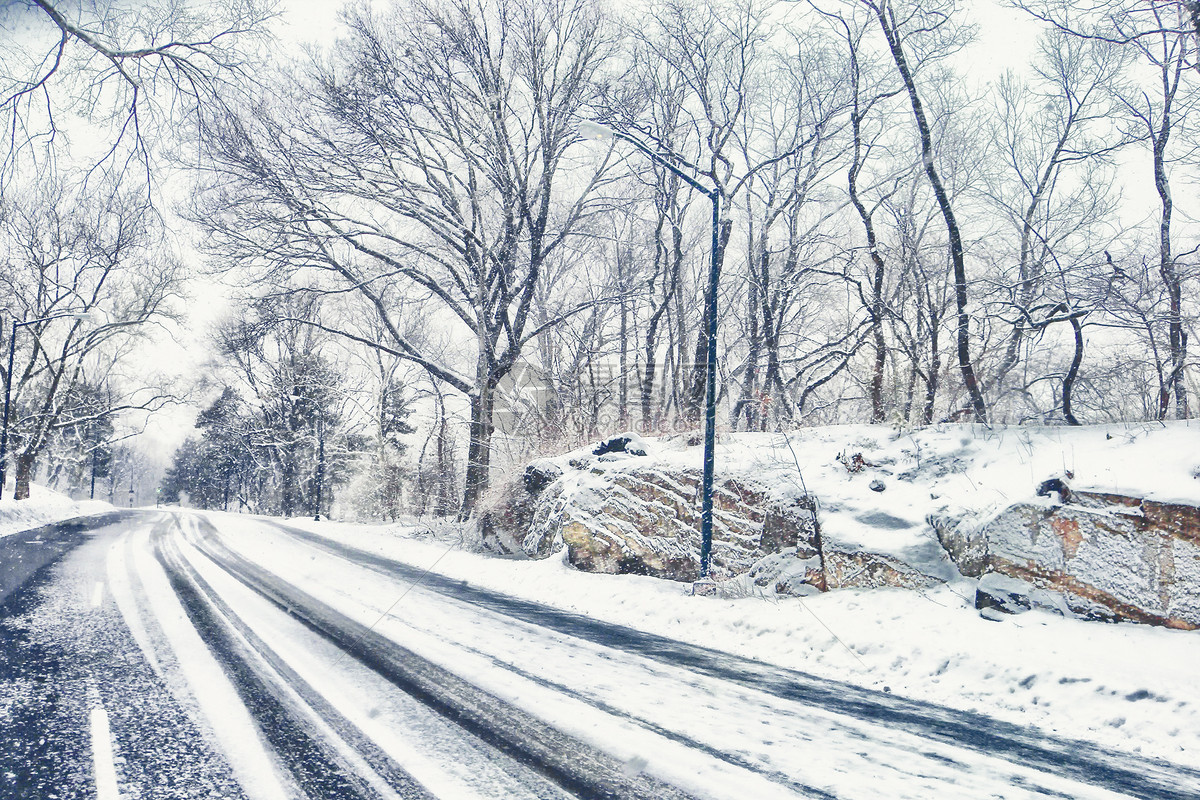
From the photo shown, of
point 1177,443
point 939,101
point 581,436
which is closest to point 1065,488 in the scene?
point 1177,443

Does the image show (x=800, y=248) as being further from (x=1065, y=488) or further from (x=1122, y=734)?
(x=1122, y=734)

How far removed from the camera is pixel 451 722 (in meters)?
3.79

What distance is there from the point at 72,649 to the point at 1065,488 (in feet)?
31.3

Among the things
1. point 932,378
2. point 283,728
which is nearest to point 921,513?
point 932,378

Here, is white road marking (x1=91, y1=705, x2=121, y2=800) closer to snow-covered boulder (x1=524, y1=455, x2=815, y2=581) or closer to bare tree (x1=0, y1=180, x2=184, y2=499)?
snow-covered boulder (x1=524, y1=455, x2=815, y2=581)

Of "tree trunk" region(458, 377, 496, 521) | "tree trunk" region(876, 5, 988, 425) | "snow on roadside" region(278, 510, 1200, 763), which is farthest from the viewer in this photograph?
"tree trunk" region(458, 377, 496, 521)

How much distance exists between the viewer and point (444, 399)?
102 feet

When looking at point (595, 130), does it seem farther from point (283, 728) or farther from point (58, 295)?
point (58, 295)

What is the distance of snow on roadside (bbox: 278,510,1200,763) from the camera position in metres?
4.54

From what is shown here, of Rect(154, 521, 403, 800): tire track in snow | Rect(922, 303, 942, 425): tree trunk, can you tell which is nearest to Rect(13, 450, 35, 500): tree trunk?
Rect(154, 521, 403, 800): tire track in snow

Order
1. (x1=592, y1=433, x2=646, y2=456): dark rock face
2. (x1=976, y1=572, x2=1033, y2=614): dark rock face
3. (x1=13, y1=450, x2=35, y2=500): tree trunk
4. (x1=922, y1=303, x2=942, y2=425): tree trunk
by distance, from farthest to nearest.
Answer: (x1=13, y1=450, x2=35, y2=500): tree trunk → (x1=592, y1=433, x2=646, y2=456): dark rock face → (x1=922, y1=303, x2=942, y2=425): tree trunk → (x1=976, y1=572, x2=1033, y2=614): dark rock face

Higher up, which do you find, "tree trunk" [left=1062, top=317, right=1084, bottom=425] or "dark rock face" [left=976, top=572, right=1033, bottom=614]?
"tree trunk" [left=1062, top=317, right=1084, bottom=425]

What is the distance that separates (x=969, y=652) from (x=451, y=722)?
4.76m

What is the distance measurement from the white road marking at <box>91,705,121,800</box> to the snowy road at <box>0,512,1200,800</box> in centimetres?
1
